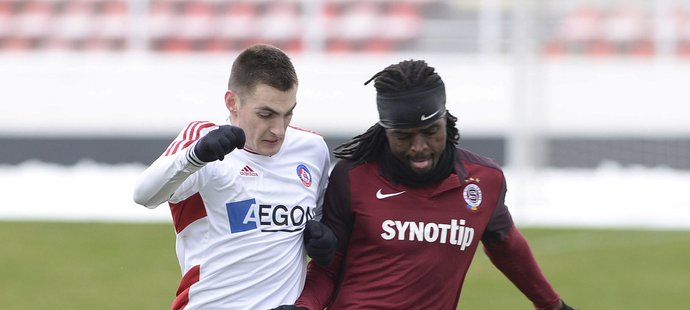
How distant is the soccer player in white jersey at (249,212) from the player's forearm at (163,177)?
64 millimetres

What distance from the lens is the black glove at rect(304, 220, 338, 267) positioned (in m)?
4.19

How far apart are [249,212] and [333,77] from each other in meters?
12.4

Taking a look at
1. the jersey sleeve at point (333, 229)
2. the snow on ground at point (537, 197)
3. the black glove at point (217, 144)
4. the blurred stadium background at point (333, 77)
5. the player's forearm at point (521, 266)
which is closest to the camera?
the black glove at point (217, 144)

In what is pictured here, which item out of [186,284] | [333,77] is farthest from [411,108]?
[333,77]

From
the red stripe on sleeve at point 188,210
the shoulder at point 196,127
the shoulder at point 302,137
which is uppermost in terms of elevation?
the shoulder at point 196,127

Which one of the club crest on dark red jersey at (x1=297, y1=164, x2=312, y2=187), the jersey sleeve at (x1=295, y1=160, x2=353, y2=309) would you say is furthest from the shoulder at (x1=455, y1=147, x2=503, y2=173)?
the club crest on dark red jersey at (x1=297, y1=164, x2=312, y2=187)

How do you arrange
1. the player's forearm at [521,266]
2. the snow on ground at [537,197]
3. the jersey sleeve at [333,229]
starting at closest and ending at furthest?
the jersey sleeve at [333,229], the player's forearm at [521,266], the snow on ground at [537,197]

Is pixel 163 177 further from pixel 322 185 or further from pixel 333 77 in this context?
pixel 333 77

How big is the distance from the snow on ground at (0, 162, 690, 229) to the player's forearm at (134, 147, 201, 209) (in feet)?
31.3

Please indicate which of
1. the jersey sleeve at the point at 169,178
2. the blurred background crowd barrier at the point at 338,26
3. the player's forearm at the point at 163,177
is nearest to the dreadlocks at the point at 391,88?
the jersey sleeve at the point at 169,178

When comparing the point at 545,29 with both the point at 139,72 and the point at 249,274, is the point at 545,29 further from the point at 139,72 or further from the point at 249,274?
the point at 249,274

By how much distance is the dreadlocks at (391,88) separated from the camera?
168 inches

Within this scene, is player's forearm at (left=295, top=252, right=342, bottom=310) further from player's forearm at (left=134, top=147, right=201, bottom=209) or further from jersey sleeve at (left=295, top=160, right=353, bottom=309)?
player's forearm at (left=134, top=147, right=201, bottom=209)

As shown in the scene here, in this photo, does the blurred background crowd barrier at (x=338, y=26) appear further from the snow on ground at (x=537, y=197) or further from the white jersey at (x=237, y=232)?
the white jersey at (x=237, y=232)
